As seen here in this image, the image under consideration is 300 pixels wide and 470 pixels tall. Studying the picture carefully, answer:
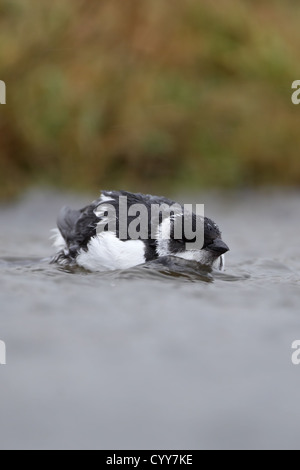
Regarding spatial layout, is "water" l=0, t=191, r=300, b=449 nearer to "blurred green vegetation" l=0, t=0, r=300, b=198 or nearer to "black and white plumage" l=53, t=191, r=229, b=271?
"black and white plumage" l=53, t=191, r=229, b=271

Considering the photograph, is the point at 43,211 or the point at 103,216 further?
the point at 43,211

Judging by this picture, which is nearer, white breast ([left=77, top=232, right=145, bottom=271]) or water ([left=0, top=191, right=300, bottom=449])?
water ([left=0, top=191, right=300, bottom=449])

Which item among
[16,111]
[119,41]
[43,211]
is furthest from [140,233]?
[119,41]

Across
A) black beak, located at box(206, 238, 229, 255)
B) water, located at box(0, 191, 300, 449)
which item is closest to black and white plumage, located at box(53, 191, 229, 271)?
black beak, located at box(206, 238, 229, 255)

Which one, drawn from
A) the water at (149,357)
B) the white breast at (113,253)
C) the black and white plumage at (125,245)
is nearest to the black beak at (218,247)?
the black and white plumage at (125,245)

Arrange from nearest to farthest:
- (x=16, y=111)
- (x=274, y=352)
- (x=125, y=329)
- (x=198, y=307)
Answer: (x=274, y=352) → (x=125, y=329) → (x=198, y=307) → (x=16, y=111)

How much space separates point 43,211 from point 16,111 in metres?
1.60

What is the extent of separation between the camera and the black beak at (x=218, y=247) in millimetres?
5926

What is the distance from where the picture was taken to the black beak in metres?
5.93

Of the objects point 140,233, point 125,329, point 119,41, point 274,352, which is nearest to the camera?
point 274,352

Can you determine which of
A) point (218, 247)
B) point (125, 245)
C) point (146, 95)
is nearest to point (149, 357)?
point (125, 245)

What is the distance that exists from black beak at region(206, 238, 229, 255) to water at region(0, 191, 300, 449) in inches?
7.8

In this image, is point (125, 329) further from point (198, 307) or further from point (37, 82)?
point (37, 82)

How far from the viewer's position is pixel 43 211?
9.31 m
